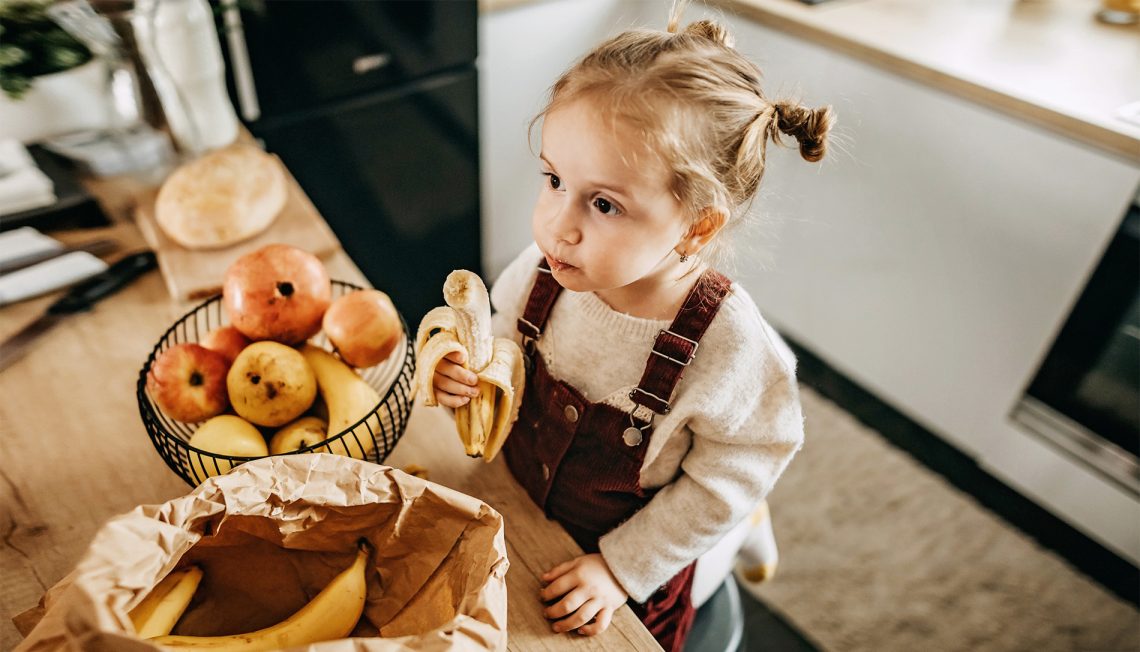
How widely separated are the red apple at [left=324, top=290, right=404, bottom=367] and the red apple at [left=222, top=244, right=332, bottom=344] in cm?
3

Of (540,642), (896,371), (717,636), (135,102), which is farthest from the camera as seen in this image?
(896,371)

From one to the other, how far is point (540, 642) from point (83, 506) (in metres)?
0.45

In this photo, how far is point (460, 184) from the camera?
1.91 meters

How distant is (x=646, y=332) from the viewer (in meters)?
0.73

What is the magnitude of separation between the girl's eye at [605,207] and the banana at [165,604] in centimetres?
45

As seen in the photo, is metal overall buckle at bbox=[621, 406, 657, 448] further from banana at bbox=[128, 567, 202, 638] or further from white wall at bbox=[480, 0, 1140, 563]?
white wall at bbox=[480, 0, 1140, 563]

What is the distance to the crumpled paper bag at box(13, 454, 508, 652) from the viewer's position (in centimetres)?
47

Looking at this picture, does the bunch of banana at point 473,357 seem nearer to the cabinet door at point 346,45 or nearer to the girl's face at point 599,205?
the girl's face at point 599,205

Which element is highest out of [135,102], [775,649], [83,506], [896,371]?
[135,102]

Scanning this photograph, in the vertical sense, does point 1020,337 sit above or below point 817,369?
above

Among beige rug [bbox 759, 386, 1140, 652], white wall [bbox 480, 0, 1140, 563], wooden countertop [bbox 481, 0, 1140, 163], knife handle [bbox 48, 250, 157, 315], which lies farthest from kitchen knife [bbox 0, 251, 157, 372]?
beige rug [bbox 759, 386, 1140, 652]

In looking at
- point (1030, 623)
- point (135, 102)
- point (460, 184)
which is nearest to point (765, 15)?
point (460, 184)

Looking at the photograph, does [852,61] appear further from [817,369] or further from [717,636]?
[717,636]

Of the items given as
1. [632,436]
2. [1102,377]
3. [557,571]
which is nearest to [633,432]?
[632,436]
